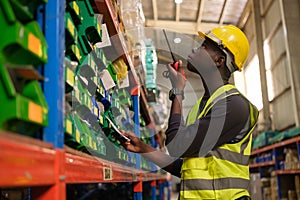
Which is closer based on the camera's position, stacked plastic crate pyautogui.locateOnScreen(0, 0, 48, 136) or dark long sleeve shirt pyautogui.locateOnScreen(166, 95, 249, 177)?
stacked plastic crate pyautogui.locateOnScreen(0, 0, 48, 136)

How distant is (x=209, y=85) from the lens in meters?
2.53

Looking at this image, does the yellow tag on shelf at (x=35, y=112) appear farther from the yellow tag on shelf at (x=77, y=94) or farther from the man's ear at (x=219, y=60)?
the man's ear at (x=219, y=60)

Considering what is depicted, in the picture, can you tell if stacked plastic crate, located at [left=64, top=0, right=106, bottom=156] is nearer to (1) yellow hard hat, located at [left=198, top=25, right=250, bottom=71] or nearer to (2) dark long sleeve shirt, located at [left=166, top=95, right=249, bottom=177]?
(2) dark long sleeve shirt, located at [left=166, top=95, right=249, bottom=177]

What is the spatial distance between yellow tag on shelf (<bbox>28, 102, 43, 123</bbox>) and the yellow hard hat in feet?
5.50

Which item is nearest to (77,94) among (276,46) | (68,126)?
(68,126)

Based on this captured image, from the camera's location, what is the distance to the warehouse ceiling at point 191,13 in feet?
36.0

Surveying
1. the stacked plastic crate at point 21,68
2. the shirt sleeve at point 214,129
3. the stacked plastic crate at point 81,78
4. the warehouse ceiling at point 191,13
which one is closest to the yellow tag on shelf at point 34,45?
the stacked plastic crate at point 21,68

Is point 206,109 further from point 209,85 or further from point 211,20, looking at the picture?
point 211,20

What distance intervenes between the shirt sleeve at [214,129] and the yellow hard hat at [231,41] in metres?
0.43

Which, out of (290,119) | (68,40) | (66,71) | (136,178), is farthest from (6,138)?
(290,119)

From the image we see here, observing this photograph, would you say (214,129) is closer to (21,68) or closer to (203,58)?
(203,58)

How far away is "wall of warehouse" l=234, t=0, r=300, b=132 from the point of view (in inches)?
347

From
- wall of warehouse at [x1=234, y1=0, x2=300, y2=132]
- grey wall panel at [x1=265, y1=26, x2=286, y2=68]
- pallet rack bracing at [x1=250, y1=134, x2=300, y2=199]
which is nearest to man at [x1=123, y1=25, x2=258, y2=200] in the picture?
pallet rack bracing at [x1=250, y1=134, x2=300, y2=199]

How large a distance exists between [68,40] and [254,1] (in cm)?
1072
